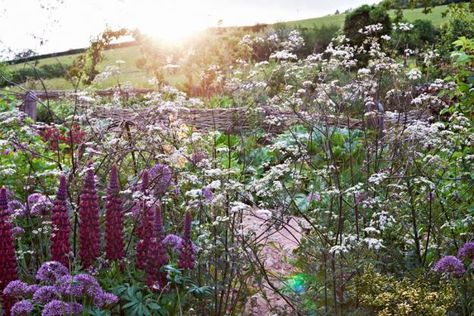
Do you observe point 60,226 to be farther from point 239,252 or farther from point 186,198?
point 186,198

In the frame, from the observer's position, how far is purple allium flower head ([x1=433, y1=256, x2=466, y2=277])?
3.55 m

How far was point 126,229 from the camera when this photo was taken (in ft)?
14.5

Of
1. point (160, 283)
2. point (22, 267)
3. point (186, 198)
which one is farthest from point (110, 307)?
→ point (186, 198)

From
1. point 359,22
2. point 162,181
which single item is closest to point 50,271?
point 162,181

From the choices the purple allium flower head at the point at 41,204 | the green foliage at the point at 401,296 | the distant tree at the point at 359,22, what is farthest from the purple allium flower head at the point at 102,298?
the distant tree at the point at 359,22

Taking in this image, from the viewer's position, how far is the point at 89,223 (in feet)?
10.9

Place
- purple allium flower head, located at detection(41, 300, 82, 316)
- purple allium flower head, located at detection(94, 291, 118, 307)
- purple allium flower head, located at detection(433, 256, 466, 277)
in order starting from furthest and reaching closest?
purple allium flower head, located at detection(433, 256, 466, 277)
purple allium flower head, located at detection(94, 291, 118, 307)
purple allium flower head, located at detection(41, 300, 82, 316)

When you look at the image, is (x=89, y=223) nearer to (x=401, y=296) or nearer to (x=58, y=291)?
(x=58, y=291)

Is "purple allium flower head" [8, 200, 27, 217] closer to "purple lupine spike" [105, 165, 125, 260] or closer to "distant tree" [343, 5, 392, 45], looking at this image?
"purple lupine spike" [105, 165, 125, 260]

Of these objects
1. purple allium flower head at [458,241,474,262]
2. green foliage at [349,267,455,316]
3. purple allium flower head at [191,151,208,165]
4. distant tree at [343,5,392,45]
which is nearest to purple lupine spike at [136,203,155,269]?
green foliage at [349,267,455,316]

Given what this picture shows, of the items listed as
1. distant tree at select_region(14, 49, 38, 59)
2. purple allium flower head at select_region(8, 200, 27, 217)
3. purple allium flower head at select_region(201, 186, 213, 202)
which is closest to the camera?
purple allium flower head at select_region(201, 186, 213, 202)

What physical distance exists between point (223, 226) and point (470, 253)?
1543mm

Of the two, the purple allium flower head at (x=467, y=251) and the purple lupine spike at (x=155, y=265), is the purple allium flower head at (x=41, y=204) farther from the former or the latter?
the purple allium flower head at (x=467, y=251)

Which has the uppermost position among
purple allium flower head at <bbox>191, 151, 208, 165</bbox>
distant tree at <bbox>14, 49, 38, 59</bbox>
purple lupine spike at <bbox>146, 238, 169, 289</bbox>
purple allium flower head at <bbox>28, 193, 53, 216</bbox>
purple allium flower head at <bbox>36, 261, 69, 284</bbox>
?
distant tree at <bbox>14, 49, 38, 59</bbox>
